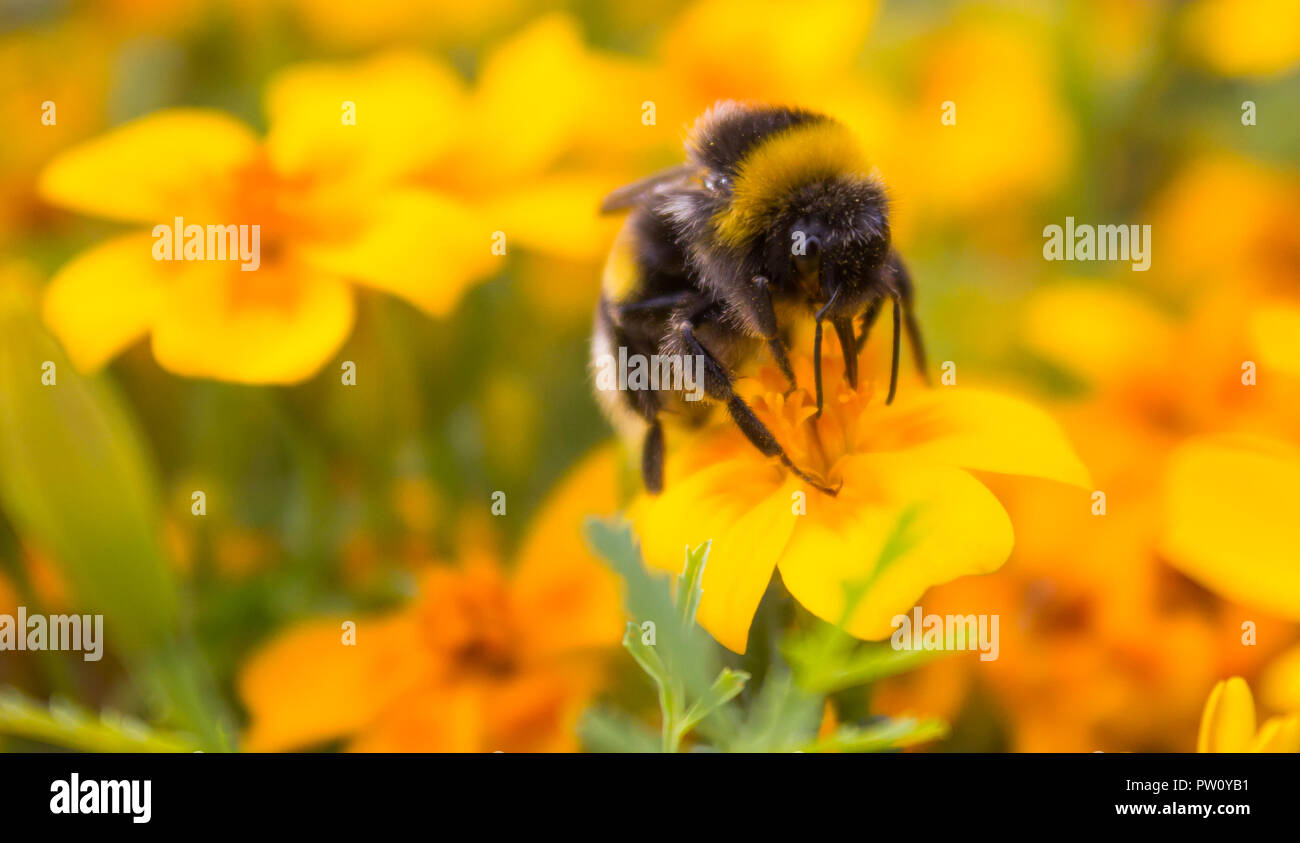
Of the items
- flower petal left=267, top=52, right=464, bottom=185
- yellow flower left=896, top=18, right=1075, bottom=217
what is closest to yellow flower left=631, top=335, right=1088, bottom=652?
flower petal left=267, top=52, right=464, bottom=185

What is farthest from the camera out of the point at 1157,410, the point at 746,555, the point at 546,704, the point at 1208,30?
the point at 1208,30

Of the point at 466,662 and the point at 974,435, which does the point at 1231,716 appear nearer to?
the point at 974,435

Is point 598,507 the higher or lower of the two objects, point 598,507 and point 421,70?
the lower

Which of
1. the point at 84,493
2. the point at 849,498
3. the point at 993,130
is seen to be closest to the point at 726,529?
the point at 849,498

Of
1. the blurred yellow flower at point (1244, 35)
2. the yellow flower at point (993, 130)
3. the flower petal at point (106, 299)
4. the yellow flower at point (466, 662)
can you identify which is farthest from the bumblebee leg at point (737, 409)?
the blurred yellow flower at point (1244, 35)

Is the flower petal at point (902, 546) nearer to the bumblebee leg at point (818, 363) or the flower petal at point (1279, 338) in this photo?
the bumblebee leg at point (818, 363)

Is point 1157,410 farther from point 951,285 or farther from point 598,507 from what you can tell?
point 598,507
